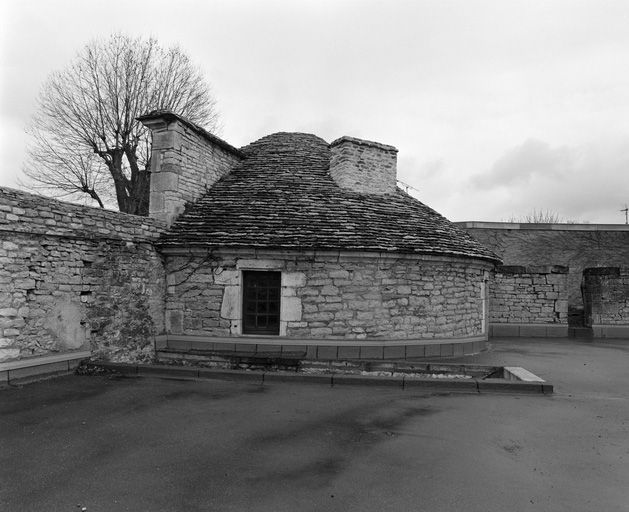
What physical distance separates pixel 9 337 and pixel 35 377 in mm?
861

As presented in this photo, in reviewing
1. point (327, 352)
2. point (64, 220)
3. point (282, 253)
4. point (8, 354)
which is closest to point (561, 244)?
point (327, 352)

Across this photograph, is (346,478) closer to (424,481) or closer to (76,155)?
(424,481)

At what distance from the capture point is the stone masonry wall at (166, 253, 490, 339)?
10.2m

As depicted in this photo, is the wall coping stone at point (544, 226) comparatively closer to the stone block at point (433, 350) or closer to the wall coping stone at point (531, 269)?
the wall coping stone at point (531, 269)

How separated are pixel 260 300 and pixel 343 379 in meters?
3.48

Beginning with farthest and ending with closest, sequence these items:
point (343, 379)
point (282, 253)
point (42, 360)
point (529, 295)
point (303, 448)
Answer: point (529, 295) → point (282, 253) → point (343, 379) → point (42, 360) → point (303, 448)

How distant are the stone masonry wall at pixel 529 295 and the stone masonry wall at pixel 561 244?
16.0 ft

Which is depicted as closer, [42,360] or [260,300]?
[42,360]

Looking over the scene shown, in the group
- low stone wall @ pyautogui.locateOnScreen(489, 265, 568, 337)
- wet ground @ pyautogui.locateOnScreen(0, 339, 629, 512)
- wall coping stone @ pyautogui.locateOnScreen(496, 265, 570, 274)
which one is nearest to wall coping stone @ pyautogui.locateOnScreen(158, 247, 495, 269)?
wet ground @ pyautogui.locateOnScreen(0, 339, 629, 512)

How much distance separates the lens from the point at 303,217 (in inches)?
431

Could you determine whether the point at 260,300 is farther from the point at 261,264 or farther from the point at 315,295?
the point at 315,295

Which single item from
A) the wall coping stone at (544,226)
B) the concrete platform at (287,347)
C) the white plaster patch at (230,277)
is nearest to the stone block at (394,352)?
the concrete platform at (287,347)

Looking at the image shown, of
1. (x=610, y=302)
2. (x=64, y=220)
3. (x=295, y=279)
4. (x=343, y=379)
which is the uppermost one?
(x=64, y=220)

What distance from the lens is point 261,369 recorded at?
9023 millimetres
